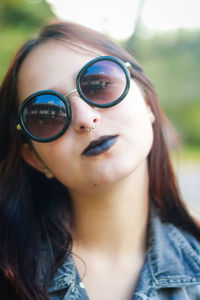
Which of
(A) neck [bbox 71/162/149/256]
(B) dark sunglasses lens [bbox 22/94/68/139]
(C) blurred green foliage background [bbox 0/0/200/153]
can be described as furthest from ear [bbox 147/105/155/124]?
(C) blurred green foliage background [bbox 0/0/200/153]

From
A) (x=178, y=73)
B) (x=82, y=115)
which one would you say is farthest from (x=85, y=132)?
(x=178, y=73)

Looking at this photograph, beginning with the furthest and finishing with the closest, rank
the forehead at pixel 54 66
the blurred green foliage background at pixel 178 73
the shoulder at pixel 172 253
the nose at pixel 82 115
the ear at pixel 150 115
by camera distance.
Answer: the blurred green foliage background at pixel 178 73 < the ear at pixel 150 115 < the shoulder at pixel 172 253 < the forehead at pixel 54 66 < the nose at pixel 82 115

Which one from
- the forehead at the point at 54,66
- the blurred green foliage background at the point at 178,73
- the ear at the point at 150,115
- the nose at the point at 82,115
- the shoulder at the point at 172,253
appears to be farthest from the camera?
the blurred green foliage background at the point at 178,73

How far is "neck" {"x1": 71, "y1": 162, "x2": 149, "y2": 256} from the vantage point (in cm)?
193

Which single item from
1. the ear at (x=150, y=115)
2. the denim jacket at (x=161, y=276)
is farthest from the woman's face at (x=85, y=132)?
the denim jacket at (x=161, y=276)

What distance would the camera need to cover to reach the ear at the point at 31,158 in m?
2.10

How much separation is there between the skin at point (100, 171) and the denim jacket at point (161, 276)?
0.23ft

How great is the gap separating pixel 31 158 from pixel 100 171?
651 millimetres

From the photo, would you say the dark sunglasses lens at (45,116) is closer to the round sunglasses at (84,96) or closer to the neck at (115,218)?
the round sunglasses at (84,96)

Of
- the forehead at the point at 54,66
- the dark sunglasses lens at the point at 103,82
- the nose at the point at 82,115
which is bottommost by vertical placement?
the nose at the point at 82,115

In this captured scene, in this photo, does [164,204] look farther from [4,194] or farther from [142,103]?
[4,194]

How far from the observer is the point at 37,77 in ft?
6.06

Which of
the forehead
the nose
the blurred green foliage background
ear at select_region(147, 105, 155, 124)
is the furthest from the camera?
the blurred green foliage background

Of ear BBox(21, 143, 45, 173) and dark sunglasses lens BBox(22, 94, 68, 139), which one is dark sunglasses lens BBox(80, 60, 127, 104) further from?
ear BBox(21, 143, 45, 173)
